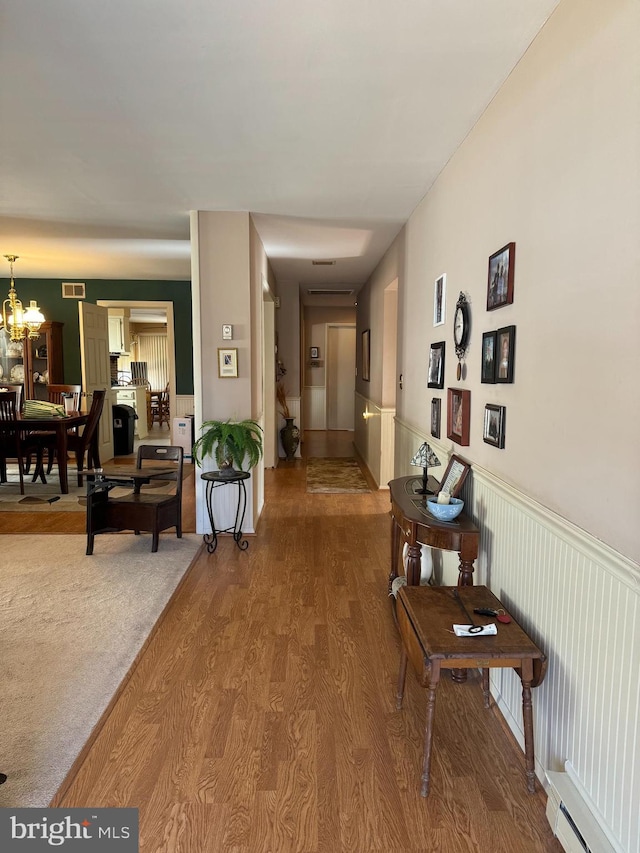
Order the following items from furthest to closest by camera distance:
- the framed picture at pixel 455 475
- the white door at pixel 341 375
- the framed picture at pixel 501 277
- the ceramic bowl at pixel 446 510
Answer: the white door at pixel 341 375
the framed picture at pixel 455 475
the ceramic bowl at pixel 446 510
the framed picture at pixel 501 277

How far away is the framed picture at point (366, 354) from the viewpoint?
6.71 meters

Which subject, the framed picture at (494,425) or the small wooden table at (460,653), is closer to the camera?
the small wooden table at (460,653)

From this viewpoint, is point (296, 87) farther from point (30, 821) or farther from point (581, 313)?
point (30, 821)

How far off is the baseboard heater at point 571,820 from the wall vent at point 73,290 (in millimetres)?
7855

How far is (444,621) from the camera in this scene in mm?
1808

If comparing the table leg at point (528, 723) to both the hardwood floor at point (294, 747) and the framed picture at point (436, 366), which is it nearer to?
the hardwood floor at point (294, 747)

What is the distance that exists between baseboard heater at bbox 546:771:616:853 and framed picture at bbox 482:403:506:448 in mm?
1160

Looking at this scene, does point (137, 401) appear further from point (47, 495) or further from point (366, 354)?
point (366, 354)

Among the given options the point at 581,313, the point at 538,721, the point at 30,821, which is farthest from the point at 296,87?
the point at 30,821

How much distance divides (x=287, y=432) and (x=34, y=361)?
3872mm

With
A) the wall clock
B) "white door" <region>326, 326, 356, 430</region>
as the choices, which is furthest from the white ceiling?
"white door" <region>326, 326, 356, 430</region>

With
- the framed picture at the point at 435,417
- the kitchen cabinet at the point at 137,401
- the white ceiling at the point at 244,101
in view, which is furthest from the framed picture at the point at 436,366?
the kitchen cabinet at the point at 137,401

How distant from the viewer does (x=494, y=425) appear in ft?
7.25

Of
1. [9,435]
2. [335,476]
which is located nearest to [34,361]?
[9,435]
